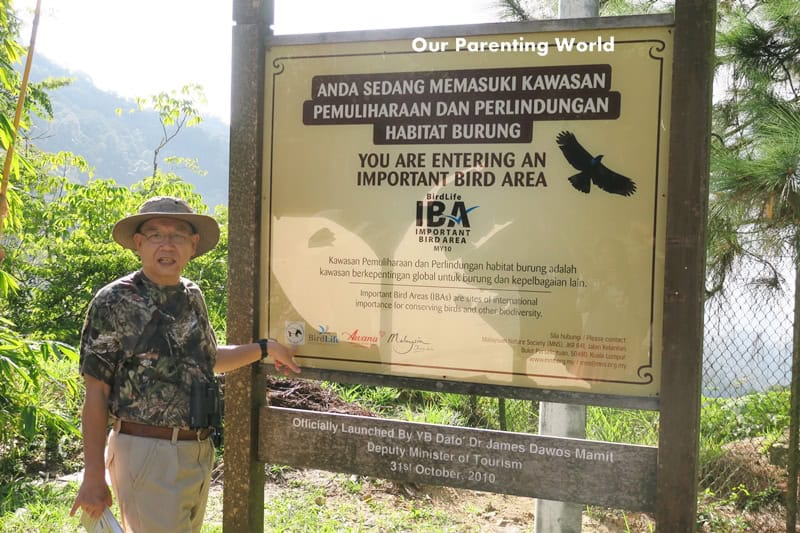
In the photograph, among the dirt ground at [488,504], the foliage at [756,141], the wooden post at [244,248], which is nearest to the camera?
the wooden post at [244,248]

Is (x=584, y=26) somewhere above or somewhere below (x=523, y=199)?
above

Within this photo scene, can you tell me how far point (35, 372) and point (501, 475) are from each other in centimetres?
243

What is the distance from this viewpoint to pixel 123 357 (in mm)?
2324

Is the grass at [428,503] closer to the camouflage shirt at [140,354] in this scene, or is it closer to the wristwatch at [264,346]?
the wristwatch at [264,346]

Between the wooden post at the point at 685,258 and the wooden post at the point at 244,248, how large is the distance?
4.88 ft

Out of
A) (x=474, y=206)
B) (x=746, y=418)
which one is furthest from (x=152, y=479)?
(x=746, y=418)

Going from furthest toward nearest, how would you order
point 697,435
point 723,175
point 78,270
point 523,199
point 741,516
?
point 78,270, point 741,516, point 723,175, point 523,199, point 697,435

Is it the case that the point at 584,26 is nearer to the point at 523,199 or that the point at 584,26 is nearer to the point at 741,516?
the point at 523,199

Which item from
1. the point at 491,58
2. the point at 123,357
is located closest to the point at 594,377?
the point at 491,58

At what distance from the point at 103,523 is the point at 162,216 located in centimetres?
101

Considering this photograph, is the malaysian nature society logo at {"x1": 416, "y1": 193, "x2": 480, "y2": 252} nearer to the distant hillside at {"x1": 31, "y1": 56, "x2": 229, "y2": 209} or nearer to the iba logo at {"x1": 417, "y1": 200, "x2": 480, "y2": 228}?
the iba logo at {"x1": 417, "y1": 200, "x2": 480, "y2": 228}

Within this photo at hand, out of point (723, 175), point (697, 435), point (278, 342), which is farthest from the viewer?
point (723, 175)

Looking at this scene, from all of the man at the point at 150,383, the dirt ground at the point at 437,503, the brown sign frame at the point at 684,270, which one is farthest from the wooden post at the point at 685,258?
the dirt ground at the point at 437,503

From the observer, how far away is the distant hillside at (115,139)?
11812 centimetres
